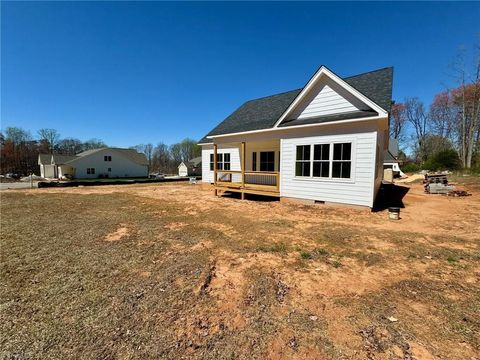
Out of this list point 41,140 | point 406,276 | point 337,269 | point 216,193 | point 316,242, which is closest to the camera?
point 406,276

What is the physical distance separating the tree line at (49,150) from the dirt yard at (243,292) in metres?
34.6

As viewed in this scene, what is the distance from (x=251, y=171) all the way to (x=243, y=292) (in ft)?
27.3

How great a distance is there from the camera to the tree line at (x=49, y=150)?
141ft

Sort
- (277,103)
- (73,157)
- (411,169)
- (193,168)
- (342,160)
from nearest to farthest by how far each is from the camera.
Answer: (342,160) → (277,103) → (411,169) → (73,157) → (193,168)

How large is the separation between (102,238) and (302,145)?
7.98 meters

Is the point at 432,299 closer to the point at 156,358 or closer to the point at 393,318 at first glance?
the point at 393,318

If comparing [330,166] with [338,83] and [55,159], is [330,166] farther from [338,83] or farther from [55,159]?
[55,159]

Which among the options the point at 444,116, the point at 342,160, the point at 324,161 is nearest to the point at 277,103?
the point at 324,161

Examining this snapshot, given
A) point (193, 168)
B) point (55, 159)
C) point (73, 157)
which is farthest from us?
point (193, 168)

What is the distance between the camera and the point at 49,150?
52.8m

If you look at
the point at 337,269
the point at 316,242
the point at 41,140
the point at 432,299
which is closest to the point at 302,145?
the point at 316,242

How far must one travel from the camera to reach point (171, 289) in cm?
328

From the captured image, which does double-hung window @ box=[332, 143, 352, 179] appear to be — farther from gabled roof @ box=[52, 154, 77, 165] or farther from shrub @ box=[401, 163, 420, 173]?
gabled roof @ box=[52, 154, 77, 165]

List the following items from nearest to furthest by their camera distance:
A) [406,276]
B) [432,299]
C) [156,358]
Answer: [156,358] → [432,299] → [406,276]
